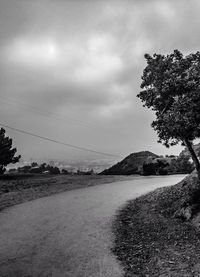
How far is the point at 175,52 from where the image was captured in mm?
17500

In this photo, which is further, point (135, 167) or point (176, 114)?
point (135, 167)

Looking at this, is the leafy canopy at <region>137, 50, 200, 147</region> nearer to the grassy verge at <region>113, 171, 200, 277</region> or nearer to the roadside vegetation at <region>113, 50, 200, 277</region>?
the roadside vegetation at <region>113, 50, 200, 277</region>

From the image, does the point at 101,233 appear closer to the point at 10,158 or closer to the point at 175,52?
the point at 175,52

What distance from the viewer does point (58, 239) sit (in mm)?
11273

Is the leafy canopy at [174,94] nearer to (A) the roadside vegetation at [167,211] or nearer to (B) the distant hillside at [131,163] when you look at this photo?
(A) the roadside vegetation at [167,211]

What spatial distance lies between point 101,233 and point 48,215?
393cm

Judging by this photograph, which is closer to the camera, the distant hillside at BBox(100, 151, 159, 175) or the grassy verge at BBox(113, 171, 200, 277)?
the grassy verge at BBox(113, 171, 200, 277)

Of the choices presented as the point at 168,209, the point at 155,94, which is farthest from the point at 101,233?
the point at 155,94

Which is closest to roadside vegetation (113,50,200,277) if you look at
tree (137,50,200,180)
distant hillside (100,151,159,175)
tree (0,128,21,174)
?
tree (137,50,200,180)

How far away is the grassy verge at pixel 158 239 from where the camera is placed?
8.95 m

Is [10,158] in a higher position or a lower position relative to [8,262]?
higher

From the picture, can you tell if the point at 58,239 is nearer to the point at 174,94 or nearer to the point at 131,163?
the point at 174,94

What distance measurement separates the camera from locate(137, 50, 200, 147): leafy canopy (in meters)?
14.2

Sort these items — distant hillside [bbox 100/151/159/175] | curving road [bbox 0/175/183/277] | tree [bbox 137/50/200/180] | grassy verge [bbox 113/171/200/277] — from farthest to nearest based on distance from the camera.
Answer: distant hillside [bbox 100/151/159/175]
tree [bbox 137/50/200/180]
grassy verge [bbox 113/171/200/277]
curving road [bbox 0/175/183/277]
